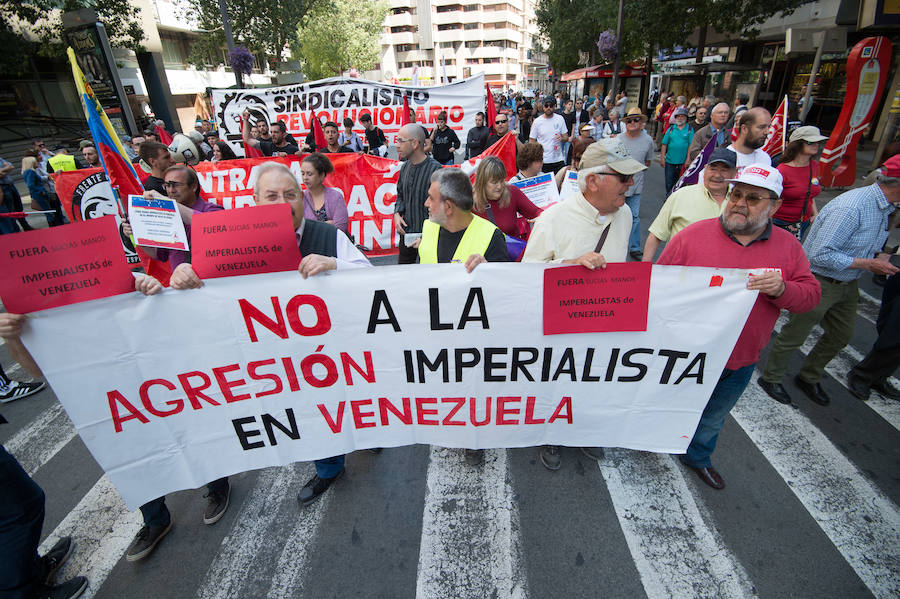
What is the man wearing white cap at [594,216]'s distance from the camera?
8.69 ft

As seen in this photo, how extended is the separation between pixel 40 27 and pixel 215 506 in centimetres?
2583

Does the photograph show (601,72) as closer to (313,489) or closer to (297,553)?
(313,489)

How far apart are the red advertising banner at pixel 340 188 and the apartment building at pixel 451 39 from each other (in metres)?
77.1

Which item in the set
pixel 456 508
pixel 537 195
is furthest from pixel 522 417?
pixel 537 195

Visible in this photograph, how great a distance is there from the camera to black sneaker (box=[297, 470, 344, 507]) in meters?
3.00

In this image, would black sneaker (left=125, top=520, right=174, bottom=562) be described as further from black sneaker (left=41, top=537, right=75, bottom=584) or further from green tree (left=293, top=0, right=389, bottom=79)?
green tree (left=293, top=0, right=389, bottom=79)

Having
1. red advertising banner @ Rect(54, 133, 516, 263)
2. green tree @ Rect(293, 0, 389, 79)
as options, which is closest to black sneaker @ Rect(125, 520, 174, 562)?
red advertising banner @ Rect(54, 133, 516, 263)

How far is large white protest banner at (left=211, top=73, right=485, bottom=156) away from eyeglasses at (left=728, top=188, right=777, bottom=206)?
24.5ft

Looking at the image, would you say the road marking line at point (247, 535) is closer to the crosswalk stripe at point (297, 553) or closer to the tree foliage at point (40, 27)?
the crosswalk stripe at point (297, 553)

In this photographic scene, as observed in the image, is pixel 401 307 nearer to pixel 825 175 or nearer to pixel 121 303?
pixel 121 303

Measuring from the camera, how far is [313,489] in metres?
3.04

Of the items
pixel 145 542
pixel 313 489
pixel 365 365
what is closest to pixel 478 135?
pixel 365 365

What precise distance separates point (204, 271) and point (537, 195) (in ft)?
11.0

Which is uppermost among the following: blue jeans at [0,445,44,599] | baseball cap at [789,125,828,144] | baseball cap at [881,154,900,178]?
baseball cap at [789,125,828,144]
